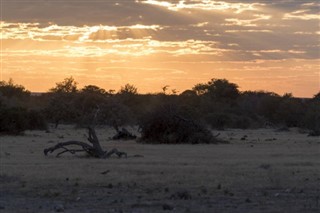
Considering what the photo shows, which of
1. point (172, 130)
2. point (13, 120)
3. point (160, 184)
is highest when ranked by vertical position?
point (13, 120)

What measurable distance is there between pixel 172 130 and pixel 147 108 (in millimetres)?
26008

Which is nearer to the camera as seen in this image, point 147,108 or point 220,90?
point 147,108

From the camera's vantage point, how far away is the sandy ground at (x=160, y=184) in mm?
14675

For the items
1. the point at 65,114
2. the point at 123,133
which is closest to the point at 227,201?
the point at 123,133

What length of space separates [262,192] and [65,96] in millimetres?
56903

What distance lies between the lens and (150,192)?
16828 millimetres

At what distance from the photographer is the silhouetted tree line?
2023 inches

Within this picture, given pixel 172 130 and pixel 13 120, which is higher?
pixel 13 120

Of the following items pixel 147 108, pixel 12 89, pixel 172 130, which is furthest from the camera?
pixel 12 89

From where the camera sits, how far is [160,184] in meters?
18.4

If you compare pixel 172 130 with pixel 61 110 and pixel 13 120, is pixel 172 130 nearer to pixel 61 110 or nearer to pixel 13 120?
pixel 13 120

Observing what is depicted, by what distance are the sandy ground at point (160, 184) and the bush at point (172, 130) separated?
39.0 ft

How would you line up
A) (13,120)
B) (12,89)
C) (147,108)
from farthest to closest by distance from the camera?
1. (12,89)
2. (147,108)
3. (13,120)

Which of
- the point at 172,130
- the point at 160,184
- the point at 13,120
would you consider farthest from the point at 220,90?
the point at 160,184
